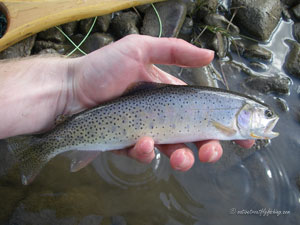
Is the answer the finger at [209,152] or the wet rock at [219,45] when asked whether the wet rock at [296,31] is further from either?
the finger at [209,152]

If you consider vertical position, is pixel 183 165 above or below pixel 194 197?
above

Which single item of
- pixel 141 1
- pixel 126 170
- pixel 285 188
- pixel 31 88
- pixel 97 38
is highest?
pixel 141 1

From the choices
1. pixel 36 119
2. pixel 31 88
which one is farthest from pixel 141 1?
pixel 36 119

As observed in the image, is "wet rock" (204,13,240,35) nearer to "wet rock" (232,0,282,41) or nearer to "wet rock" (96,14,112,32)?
"wet rock" (232,0,282,41)

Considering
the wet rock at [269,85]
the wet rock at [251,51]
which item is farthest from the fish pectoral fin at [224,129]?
the wet rock at [251,51]

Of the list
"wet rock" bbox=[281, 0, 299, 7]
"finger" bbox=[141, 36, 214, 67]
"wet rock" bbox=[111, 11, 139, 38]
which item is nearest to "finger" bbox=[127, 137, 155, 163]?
"finger" bbox=[141, 36, 214, 67]

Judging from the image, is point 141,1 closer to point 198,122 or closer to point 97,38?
point 97,38

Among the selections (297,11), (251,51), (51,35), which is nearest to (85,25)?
(51,35)
